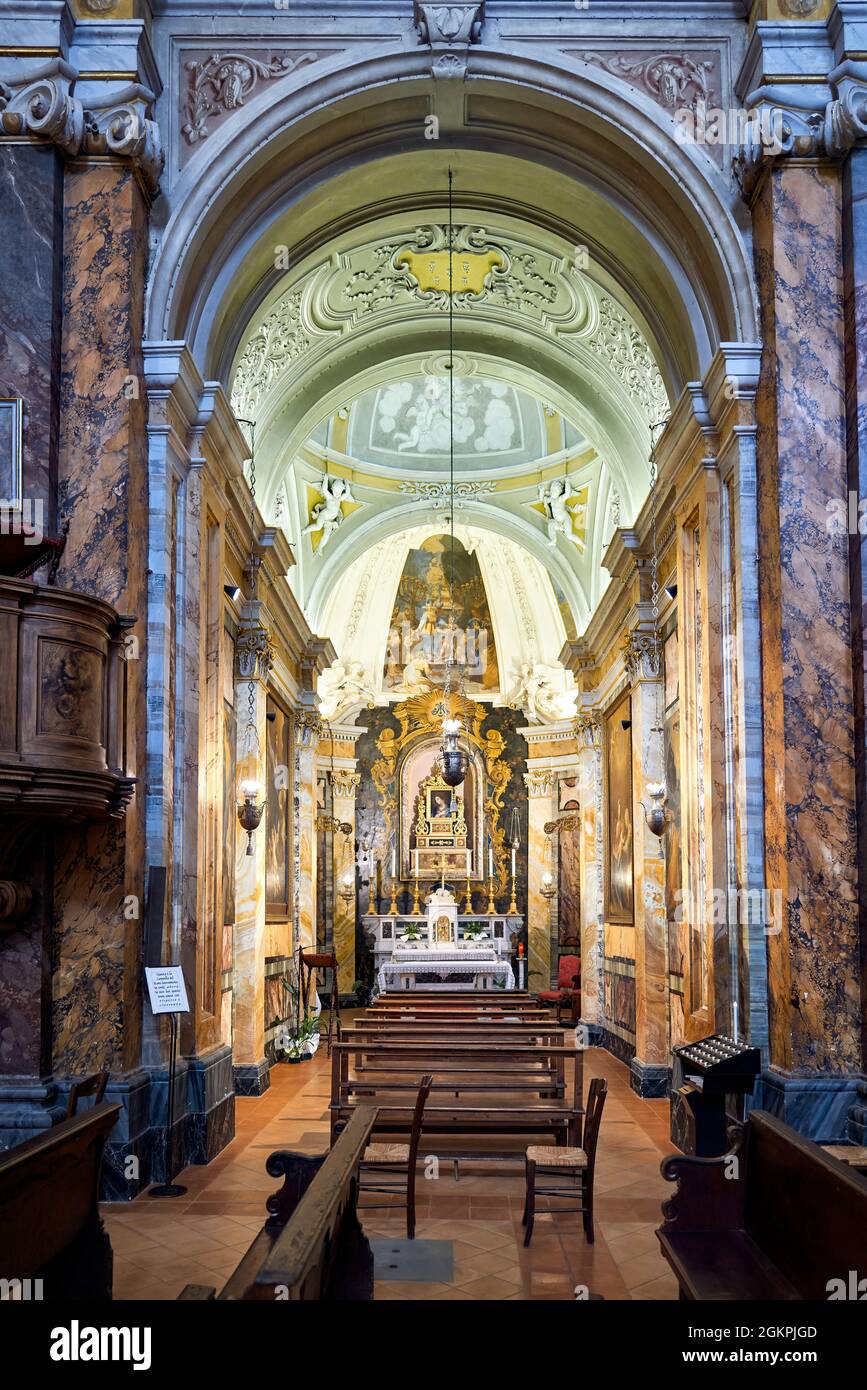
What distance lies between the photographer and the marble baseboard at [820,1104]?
7.43m

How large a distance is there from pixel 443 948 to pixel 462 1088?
10802mm

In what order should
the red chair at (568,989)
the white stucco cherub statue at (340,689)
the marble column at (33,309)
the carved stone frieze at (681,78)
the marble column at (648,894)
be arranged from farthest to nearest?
the white stucco cherub statue at (340,689), the red chair at (568,989), the marble column at (648,894), the carved stone frieze at (681,78), the marble column at (33,309)

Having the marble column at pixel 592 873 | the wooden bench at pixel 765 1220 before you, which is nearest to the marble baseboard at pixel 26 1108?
the wooden bench at pixel 765 1220

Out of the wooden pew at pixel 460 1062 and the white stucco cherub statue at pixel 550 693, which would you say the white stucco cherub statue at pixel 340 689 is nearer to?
the white stucco cherub statue at pixel 550 693

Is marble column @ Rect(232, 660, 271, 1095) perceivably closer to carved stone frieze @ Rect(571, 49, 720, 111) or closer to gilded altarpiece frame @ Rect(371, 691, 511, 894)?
carved stone frieze @ Rect(571, 49, 720, 111)

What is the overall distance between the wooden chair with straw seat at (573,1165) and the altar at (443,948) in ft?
33.5

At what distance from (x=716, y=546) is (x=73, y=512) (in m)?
4.27

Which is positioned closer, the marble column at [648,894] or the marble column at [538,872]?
the marble column at [648,894]

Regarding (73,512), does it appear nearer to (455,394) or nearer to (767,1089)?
(767,1089)

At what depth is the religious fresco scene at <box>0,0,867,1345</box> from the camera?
220 inches

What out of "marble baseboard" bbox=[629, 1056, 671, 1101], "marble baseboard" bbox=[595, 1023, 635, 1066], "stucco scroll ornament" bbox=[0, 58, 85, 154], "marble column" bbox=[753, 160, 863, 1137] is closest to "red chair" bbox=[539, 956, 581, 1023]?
"marble baseboard" bbox=[595, 1023, 635, 1066]

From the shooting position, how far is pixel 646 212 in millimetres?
10070

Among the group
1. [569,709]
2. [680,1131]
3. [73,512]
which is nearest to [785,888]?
[680,1131]

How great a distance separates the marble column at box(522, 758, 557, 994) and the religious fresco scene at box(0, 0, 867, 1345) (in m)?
8.22
